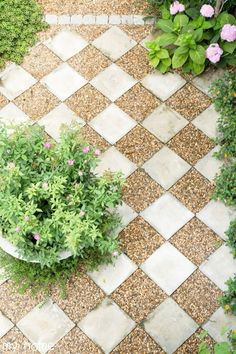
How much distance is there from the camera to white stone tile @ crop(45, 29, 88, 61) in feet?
17.0

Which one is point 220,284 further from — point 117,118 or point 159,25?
point 159,25

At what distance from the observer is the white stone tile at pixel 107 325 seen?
379cm

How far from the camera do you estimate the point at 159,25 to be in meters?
5.03

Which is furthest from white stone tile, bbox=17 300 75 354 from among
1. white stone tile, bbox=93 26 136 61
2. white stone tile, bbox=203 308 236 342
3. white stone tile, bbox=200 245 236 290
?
white stone tile, bbox=93 26 136 61

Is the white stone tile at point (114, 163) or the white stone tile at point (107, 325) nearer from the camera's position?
the white stone tile at point (107, 325)

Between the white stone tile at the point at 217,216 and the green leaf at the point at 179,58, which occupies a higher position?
the green leaf at the point at 179,58

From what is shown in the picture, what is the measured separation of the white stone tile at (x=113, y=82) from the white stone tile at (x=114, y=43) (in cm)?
19

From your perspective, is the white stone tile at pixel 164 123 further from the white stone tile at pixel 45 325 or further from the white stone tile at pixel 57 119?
the white stone tile at pixel 45 325

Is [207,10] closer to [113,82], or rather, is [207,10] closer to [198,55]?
[198,55]

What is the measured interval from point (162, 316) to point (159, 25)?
2.86m

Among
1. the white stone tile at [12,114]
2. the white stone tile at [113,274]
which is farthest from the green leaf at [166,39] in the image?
the white stone tile at [113,274]

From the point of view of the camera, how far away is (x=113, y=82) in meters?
5.00

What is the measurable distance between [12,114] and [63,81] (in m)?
0.62

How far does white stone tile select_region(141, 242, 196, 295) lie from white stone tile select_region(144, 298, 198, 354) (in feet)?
0.47
